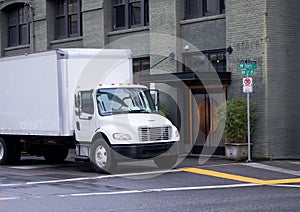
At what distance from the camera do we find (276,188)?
14.5 m

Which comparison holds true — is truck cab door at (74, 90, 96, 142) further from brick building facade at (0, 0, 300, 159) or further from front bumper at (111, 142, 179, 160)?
Answer: brick building facade at (0, 0, 300, 159)

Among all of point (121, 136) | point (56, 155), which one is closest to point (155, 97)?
point (121, 136)

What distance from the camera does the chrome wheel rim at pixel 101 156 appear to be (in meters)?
17.7

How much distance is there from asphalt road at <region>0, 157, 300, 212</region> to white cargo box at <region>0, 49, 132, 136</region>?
145 centimetres

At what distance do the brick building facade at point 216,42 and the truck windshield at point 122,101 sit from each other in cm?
430

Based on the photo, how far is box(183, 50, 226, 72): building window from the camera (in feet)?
74.0

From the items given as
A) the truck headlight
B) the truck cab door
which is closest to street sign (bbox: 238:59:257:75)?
the truck headlight

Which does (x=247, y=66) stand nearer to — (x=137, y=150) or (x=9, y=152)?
(x=137, y=150)

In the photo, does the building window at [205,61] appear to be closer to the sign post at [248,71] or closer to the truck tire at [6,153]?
the sign post at [248,71]

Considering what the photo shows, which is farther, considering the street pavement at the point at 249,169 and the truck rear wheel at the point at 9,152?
the truck rear wheel at the point at 9,152

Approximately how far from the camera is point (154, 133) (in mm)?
17672

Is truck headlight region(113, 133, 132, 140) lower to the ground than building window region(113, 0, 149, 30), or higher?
lower

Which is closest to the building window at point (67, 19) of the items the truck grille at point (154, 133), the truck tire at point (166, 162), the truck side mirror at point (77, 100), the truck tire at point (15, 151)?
the truck tire at point (15, 151)

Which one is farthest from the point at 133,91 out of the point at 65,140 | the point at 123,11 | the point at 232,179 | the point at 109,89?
the point at 123,11
